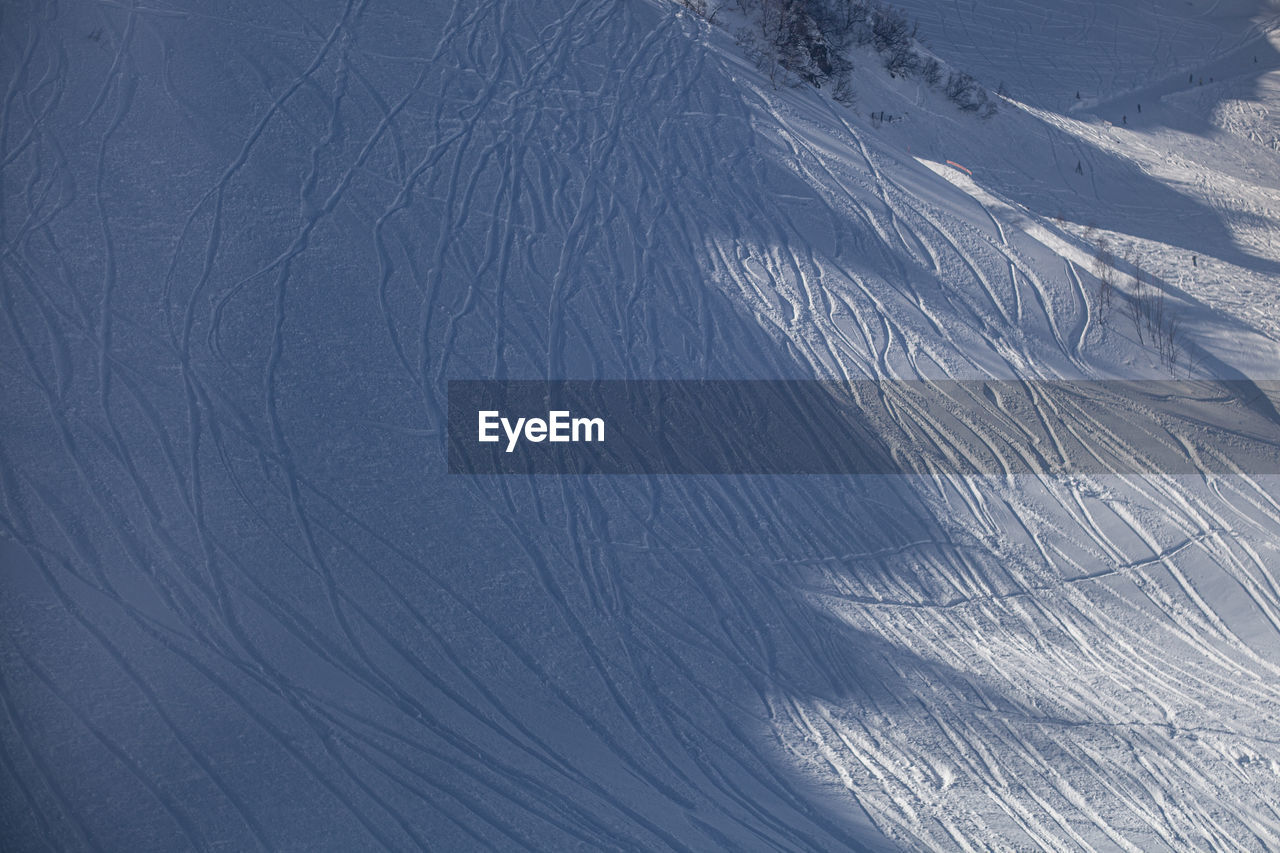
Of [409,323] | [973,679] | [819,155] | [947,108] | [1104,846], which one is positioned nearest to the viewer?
[1104,846]

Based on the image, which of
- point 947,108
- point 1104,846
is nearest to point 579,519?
point 1104,846

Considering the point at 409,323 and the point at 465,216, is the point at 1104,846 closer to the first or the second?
the point at 409,323

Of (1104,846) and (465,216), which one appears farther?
(465,216)

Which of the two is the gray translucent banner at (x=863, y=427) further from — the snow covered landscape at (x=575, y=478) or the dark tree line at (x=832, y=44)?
the dark tree line at (x=832, y=44)

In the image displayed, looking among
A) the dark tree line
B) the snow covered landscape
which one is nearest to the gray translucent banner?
the snow covered landscape

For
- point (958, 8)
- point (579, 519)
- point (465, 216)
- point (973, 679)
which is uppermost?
point (958, 8)

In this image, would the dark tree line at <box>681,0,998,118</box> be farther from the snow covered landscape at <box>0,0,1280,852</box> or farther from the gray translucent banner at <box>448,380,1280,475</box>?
the gray translucent banner at <box>448,380,1280,475</box>
